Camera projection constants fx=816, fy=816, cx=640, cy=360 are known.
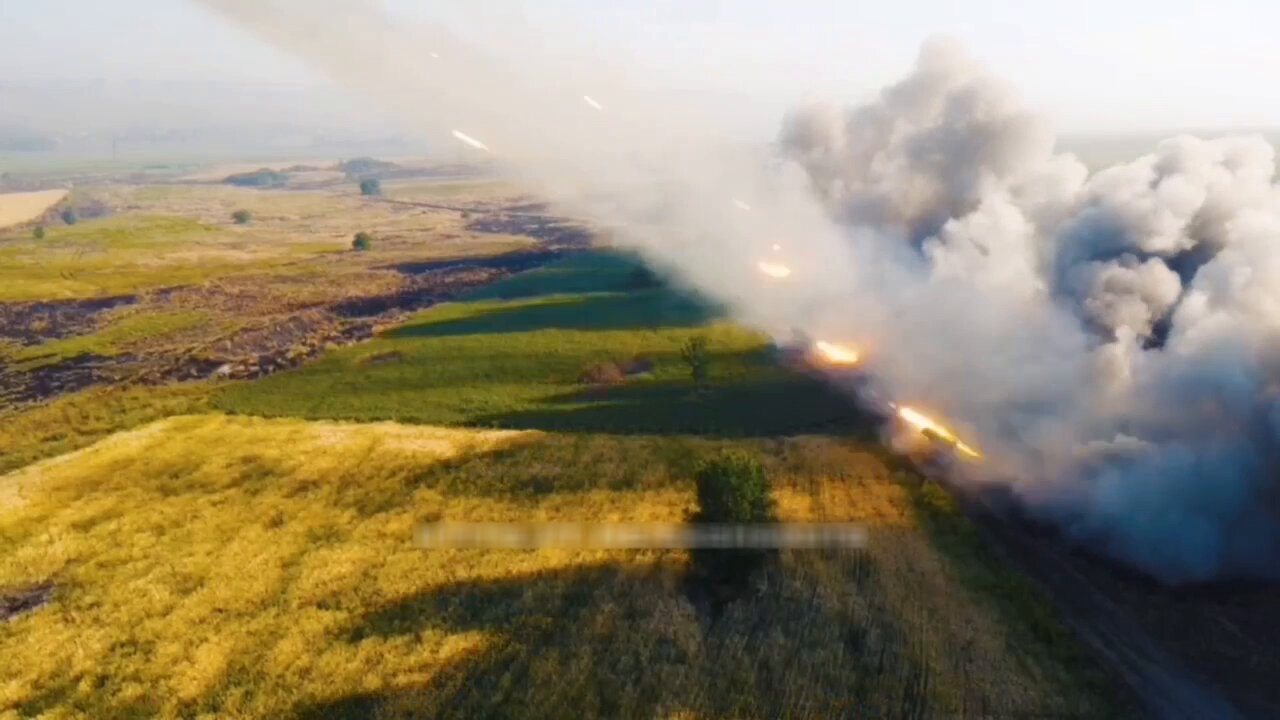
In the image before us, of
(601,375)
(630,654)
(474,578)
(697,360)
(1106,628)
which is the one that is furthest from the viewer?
(601,375)

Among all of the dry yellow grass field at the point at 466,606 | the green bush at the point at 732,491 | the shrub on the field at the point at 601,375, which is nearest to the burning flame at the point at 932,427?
the dry yellow grass field at the point at 466,606

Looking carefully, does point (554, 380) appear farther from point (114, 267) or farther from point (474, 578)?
point (114, 267)

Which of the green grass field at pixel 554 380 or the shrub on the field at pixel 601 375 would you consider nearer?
the green grass field at pixel 554 380

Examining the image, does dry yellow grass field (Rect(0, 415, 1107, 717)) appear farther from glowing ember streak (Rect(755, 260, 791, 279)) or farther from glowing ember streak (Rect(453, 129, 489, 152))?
glowing ember streak (Rect(755, 260, 791, 279))

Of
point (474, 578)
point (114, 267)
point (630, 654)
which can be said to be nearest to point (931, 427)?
point (630, 654)

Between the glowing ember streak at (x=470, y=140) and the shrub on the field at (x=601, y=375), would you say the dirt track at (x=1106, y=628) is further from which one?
the glowing ember streak at (x=470, y=140)

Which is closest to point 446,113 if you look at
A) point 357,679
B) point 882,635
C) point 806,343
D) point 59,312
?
point 806,343

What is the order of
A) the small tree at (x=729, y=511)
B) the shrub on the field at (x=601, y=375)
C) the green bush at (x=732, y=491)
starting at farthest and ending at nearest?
the shrub on the field at (x=601, y=375)
the green bush at (x=732, y=491)
the small tree at (x=729, y=511)
